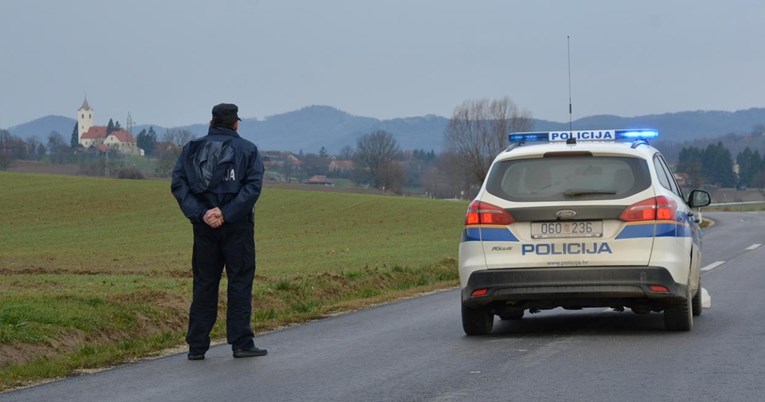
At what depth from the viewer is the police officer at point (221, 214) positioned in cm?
988

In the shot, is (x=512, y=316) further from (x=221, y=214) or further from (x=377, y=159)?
(x=377, y=159)

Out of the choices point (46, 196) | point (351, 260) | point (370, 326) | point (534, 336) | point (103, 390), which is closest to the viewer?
point (103, 390)

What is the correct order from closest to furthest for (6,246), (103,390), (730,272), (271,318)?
1. (103,390)
2. (271,318)
3. (730,272)
4. (6,246)

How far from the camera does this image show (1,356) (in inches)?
420

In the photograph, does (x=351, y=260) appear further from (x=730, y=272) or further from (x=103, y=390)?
(x=103, y=390)

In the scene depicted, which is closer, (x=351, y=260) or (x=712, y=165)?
(x=351, y=260)

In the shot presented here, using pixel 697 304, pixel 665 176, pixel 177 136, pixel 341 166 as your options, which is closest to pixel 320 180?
pixel 341 166

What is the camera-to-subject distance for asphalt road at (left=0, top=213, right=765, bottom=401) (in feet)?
25.8

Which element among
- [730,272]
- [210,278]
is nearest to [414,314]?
[210,278]

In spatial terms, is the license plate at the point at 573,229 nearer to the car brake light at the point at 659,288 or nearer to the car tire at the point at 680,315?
the car brake light at the point at 659,288

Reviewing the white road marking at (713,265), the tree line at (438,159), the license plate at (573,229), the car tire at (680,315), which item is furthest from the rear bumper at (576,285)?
the tree line at (438,159)

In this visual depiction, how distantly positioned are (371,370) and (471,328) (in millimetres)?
2435

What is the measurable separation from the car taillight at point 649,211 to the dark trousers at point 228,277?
119 inches

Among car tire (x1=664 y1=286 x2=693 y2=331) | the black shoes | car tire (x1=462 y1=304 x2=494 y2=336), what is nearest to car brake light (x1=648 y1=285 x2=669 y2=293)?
car tire (x1=664 y1=286 x2=693 y2=331)
